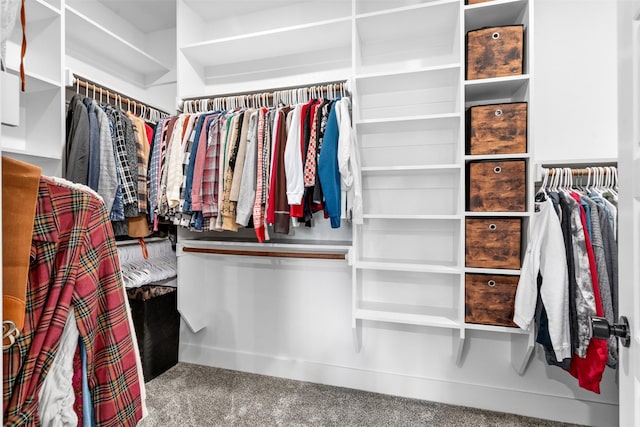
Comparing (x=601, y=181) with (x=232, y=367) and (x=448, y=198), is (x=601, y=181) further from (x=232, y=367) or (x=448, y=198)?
(x=232, y=367)

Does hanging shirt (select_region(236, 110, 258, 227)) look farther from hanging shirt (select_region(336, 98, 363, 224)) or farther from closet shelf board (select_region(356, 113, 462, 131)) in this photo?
closet shelf board (select_region(356, 113, 462, 131))

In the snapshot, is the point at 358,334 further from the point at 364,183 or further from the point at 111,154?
the point at 111,154

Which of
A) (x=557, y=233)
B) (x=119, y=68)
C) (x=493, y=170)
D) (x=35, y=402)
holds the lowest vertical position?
(x=35, y=402)

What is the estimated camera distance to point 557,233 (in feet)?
5.21

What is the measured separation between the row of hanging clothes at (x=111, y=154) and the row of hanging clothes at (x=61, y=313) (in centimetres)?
124

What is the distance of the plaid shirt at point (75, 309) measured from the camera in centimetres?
66

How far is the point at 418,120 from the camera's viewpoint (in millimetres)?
1884

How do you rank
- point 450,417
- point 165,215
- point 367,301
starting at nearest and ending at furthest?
point 450,417 < point 165,215 < point 367,301

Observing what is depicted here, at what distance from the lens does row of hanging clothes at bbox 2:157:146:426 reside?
62 cm

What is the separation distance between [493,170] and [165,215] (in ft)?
5.96

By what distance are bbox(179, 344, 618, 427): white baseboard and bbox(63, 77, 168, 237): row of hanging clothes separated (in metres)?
1.03

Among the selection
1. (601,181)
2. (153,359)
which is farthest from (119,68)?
(601,181)

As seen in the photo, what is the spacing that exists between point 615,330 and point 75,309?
1.13 metres

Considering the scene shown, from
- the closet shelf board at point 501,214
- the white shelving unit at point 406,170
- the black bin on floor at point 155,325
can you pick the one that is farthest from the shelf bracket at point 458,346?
the black bin on floor at point 155,325
